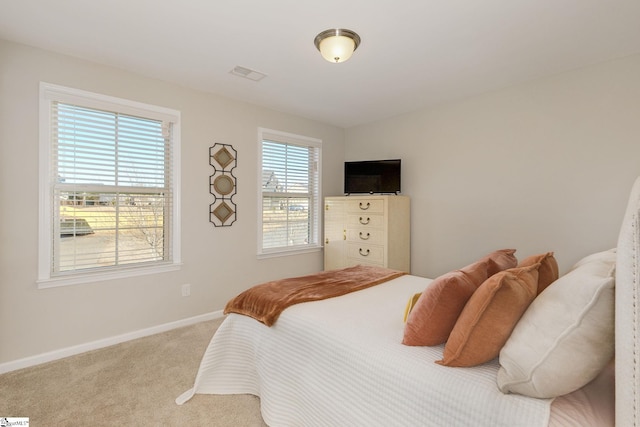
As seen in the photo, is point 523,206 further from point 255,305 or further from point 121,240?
point 121,240

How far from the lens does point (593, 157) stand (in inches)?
103

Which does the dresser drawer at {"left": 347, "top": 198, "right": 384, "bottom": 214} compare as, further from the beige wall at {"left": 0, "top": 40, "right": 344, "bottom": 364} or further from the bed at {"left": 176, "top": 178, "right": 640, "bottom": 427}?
the bed at {"left": 176, "top": 178, "right": 640, "bottom": 427}

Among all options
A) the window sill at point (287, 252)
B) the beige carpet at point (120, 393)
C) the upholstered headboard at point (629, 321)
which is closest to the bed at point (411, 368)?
the upholstered headboard at point (629, 321)

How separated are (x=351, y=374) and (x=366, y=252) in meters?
2.42

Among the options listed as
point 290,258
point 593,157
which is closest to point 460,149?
point 593,157

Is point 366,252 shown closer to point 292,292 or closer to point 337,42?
point 292,292

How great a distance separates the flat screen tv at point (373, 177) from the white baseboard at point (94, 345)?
2.34 meters

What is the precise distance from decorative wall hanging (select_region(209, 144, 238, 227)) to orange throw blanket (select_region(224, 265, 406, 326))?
1.48 metres

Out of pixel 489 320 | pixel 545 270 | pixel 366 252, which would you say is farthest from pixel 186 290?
pixel 545 270

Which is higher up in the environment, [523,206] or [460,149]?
[460,149]

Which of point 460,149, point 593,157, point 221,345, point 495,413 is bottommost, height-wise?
point 221,345

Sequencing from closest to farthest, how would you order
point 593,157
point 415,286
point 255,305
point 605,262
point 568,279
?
point 568,279, point 605,262, point 255,305, point 415,286, point 593,157

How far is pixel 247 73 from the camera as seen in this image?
9.25 feet

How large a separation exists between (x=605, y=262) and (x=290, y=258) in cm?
327
